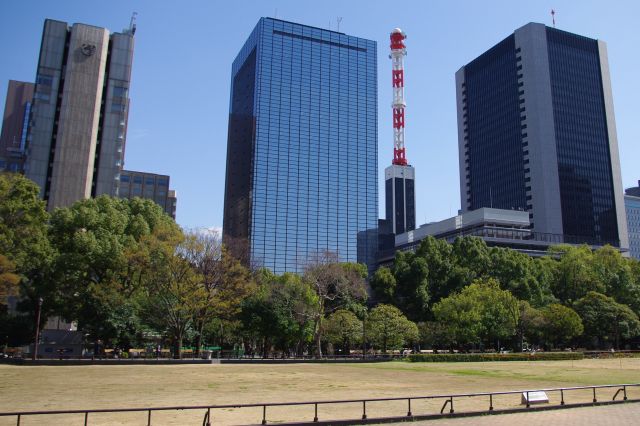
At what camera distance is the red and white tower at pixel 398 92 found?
15312cm

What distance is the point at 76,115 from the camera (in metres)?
91.2

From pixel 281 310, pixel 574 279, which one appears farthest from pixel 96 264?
pixel 574 279

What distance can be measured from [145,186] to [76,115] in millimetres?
76345

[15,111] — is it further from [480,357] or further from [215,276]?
[480,357]

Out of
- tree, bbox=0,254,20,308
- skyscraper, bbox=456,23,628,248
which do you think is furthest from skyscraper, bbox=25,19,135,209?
skyscraper, bbox=456,23,628,248

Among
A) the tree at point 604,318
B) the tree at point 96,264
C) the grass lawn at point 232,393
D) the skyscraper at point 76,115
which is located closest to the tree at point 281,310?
the tree at point 96,264

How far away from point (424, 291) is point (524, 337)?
654 inches

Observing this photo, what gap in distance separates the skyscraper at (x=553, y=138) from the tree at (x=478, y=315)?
88623 millimetres

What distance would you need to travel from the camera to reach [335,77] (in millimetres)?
166500

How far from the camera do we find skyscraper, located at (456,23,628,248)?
151750 millimetres

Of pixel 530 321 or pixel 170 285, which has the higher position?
pixel 170 285

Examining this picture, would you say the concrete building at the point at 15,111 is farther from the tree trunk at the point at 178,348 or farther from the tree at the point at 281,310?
the tree trunk at the point at 178,348

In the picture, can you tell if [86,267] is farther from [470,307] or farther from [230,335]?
[470,307]

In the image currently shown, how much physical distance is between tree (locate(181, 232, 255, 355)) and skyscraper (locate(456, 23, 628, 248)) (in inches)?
4437
